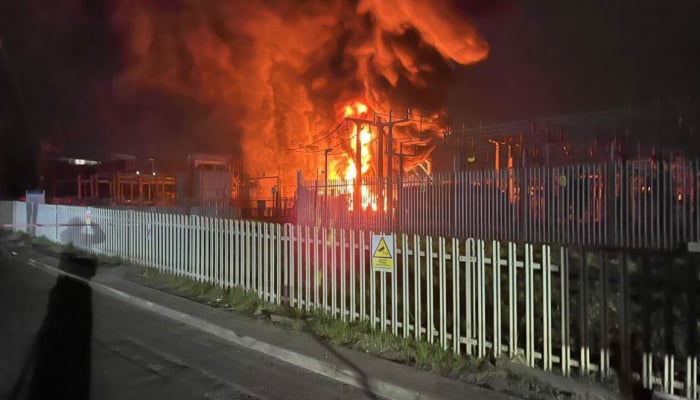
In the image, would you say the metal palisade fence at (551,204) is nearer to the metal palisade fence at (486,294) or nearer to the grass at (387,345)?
the metal palisade fence at (486,294)

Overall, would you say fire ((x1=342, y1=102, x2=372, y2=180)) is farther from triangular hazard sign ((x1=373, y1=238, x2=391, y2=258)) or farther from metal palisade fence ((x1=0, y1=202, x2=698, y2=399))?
triangular hazard sign ((x1=373, y1=238, x2=391, y2=258))

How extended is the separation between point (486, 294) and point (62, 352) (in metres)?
4.84

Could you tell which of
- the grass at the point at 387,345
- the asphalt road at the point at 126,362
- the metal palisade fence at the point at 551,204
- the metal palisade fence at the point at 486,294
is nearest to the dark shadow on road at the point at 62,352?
the asphalt road at the point at 126,362

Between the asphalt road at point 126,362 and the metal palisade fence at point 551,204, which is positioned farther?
the metal palisade fence at point 551,204

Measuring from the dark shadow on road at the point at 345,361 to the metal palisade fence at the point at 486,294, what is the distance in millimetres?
572

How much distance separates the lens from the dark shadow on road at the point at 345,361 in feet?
15.8

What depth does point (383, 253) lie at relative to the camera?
637cm

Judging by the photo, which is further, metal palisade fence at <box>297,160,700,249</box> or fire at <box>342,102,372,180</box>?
fire at <box>342,102,372,180</box>

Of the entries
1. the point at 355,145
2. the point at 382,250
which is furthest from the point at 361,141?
the point at 382,250

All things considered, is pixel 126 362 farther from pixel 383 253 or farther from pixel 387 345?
pixel 383 253

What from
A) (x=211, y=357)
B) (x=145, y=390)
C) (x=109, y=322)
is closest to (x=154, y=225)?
(x=109, y=322)

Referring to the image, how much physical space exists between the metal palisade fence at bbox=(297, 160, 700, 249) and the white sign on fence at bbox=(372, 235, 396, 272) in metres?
5.35

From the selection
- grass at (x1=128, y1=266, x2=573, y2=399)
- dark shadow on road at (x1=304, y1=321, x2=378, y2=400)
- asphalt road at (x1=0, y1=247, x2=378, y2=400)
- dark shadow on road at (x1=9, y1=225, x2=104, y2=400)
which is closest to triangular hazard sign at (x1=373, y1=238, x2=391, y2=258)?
grass at (x1=128, y1=266, x2=573, y2=399)

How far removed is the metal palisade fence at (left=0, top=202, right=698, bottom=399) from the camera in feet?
14.9
